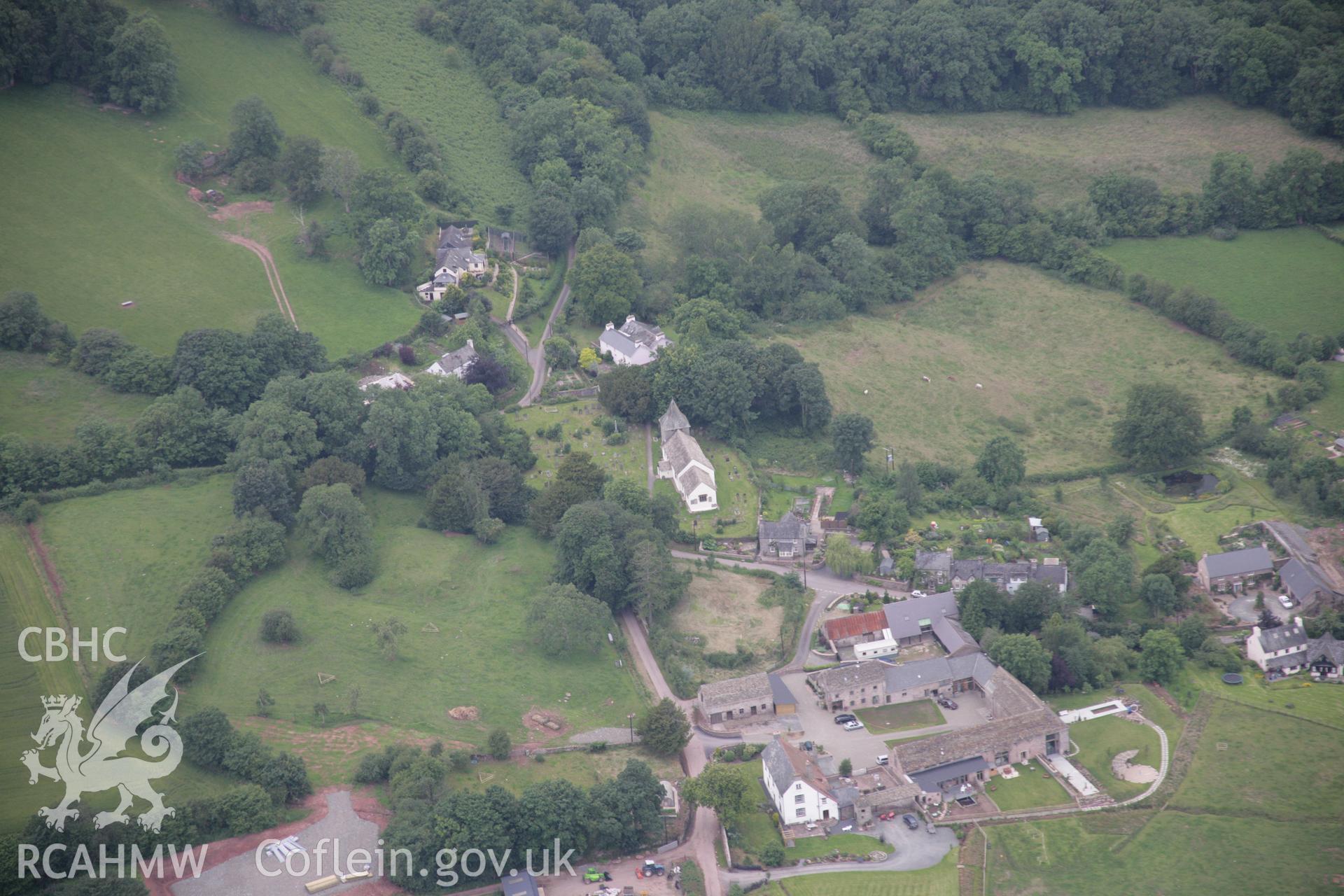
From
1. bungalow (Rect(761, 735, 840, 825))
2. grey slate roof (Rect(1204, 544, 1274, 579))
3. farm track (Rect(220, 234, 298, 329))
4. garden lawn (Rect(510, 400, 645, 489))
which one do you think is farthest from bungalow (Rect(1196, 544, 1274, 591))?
farm track (Rect(220, 234, 298, 329))

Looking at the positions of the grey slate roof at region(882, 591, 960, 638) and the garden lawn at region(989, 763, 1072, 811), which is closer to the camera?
the garden lawn at region(989, 763, 1072, 811)

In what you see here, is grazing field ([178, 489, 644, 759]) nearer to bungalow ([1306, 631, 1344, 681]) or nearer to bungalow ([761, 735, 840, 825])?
bungalow ([761, 735, 840, 825])

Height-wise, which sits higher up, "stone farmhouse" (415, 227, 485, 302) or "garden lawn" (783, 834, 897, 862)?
"stone farmhouse" (415, 227, 485, 302)

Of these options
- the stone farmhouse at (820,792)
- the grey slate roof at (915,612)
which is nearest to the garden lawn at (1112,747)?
the stone farmhouse at (820,792)

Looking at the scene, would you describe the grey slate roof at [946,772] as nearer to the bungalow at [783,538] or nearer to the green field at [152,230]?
the bungalow at [783,538]

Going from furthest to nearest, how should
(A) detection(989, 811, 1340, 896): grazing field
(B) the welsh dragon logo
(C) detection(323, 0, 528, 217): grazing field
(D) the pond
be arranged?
(C) detection(323, 0, 528, 217): grazing field → (D) the pond → (A) detection(989, 811, 1340, 896): grazing field → (B) the welsh dragon logo

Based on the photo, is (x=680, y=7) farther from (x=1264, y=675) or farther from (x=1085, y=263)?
(x=1264, y=675)

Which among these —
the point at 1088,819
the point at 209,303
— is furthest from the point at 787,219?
the point at 1088,819
